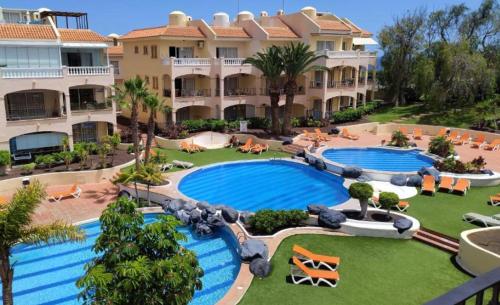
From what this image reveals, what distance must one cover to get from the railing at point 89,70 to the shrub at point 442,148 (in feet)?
89.6

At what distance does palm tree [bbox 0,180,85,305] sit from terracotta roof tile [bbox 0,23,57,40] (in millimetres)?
24694

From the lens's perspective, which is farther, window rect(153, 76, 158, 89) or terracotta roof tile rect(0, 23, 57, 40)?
window rect(153, 76, 158, 89)

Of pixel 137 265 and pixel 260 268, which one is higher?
pixel 137 265

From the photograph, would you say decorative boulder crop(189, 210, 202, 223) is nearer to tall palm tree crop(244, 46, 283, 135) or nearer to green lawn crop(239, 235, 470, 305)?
green lawn crop(239, 235, 470, 305)

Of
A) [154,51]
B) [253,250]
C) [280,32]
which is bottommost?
[253,250]

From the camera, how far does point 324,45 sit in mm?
47938

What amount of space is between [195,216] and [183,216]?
89 centimetres

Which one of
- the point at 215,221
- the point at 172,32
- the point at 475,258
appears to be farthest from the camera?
the point at 172,32

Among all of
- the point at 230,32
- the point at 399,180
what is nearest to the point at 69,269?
the point at 399,180

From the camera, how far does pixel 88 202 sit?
966 inches

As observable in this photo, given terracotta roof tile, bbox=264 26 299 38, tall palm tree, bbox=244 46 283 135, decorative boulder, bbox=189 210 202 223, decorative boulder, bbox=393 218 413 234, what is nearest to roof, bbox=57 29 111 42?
tall palm tree, bbox=244 46 283 135

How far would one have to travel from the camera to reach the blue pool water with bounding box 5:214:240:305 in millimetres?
15125

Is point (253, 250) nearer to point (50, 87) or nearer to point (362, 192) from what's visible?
point (362, 192)

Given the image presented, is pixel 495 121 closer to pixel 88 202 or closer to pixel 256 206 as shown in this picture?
pixel 256 206
